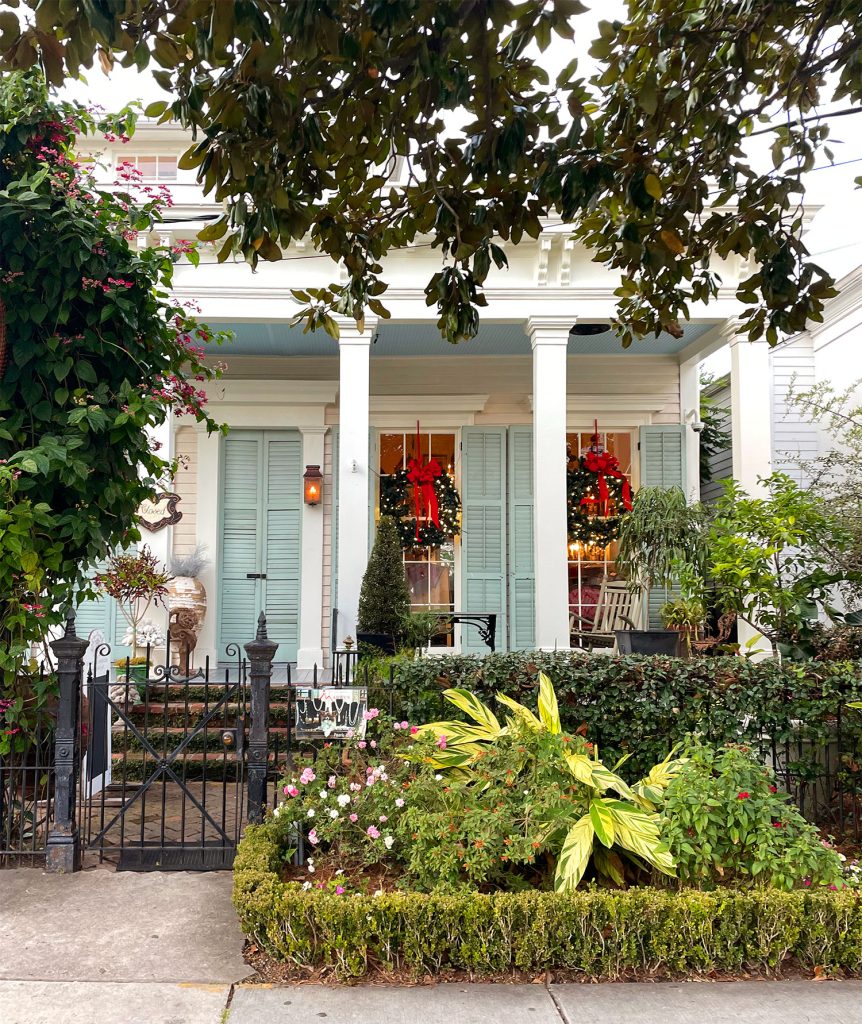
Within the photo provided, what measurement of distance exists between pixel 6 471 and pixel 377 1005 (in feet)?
10.7

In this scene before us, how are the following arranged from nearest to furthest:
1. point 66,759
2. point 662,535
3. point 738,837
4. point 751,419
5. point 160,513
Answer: point 738,837
point 66,759
point 751,419
point 662,535
point 160,513

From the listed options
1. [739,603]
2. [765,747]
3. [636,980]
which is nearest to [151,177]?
[739,603]

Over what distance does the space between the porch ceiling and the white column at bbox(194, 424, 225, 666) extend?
1.33m

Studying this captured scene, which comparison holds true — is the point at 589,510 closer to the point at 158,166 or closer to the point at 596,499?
the point at 596,499

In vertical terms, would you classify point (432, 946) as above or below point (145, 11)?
→ below

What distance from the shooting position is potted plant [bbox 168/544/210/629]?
9.45 m

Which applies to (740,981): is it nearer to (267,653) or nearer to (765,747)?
(765,747)

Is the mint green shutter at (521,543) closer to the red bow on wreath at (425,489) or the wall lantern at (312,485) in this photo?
the red bow on wreath at (425,489)

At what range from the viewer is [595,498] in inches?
421

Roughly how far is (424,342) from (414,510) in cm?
217

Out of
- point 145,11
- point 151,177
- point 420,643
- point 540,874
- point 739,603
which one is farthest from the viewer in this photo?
point 151,177

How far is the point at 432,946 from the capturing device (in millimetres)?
3404

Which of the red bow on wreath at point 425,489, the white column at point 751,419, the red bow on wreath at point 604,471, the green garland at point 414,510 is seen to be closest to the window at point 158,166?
the green garland at point 414,510

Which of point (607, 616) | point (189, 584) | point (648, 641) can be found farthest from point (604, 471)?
point (189, 584)
